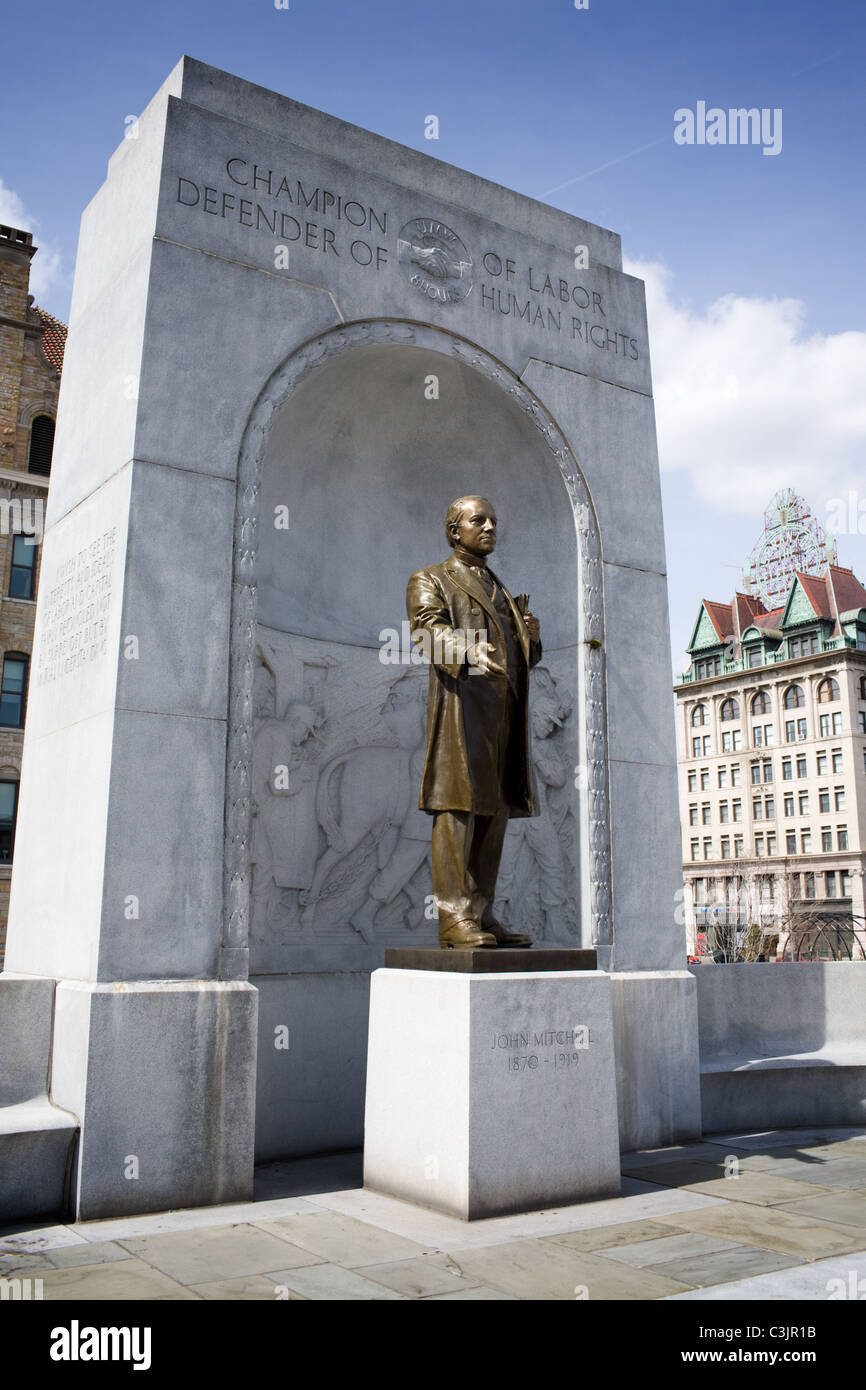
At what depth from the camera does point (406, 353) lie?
8.83m

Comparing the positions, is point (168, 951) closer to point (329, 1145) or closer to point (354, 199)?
point (329, 1145)

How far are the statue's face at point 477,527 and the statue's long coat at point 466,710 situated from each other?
18 centimetres

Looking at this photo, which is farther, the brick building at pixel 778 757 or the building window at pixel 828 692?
the building window at pixel 828 692

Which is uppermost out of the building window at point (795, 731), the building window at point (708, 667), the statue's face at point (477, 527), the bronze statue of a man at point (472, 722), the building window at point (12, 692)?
the building window at point (708, 667)

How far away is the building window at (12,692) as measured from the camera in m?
28.9

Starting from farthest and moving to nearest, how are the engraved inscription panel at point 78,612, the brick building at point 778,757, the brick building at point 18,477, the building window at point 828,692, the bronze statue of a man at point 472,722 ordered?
the building window at point 828,692 → the brick building at point 778,757 → the brick building at point 18,477 → the engraved inscription panel at point 78,612 → the bronze statue of a man at point 472,722

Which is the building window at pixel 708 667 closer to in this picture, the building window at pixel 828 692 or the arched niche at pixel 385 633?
the building window at pixel 828 692

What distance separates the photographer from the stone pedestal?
6.30m

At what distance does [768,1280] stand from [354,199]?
7853mm

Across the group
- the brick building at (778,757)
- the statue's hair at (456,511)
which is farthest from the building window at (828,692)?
the statue's hair at (456,511)

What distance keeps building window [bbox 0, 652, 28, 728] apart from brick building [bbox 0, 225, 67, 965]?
0.03 metres

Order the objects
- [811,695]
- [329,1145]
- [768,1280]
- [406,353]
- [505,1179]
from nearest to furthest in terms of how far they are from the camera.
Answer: [768,1280], [505,1179], [329,1145], [406,353], [811,695]

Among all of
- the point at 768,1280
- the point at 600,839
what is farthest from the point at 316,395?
the point at 768,1280

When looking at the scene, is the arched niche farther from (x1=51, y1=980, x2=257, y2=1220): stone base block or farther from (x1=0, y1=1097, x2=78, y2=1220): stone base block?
(x1=0, y1=1097, x2=78, y2=1220): stone base block
